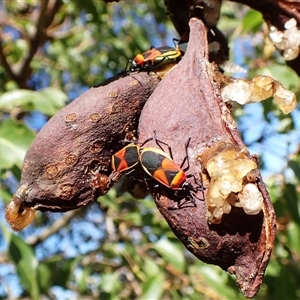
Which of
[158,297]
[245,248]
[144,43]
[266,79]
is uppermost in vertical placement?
[266,79]

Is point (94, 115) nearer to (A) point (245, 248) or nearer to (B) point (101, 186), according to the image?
(B) point (101, 186)

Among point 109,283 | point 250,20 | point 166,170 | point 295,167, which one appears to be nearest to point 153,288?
point 109,283

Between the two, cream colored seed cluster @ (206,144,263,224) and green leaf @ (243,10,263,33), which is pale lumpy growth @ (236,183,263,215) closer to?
cream colored seed cluster @ (206,144,263,224)

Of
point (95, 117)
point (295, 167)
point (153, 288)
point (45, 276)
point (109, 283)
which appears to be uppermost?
point (95, 117)

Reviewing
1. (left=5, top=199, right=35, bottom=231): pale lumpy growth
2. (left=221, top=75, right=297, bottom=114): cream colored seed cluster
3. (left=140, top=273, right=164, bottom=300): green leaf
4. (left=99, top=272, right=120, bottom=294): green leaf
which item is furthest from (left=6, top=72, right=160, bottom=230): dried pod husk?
(left=99, top=272, right=120, bottom=294): green leaf

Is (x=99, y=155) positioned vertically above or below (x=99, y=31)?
above

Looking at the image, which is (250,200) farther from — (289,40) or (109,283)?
(109,283)

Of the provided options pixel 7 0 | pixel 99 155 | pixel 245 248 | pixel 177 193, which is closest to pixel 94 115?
pixel 99 155
